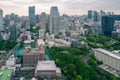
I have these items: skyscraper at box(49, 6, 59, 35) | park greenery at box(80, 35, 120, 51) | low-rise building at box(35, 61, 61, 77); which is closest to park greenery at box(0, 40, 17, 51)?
park greenery at box(80, 35, 120, 51)

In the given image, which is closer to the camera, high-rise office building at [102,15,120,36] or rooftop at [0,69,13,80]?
rooftop at [0,69,13,80]

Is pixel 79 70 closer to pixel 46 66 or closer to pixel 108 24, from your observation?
pixel 46 66

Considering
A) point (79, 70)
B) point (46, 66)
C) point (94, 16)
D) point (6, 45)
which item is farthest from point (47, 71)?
point (94, 16)

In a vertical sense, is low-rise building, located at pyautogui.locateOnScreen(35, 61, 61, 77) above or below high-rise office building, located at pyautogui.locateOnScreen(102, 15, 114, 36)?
below

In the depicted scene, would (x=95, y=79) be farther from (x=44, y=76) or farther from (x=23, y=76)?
(x=23, y=76)

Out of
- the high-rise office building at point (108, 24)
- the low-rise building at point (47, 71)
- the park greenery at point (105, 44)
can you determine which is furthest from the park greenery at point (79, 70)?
the high-rise office building at point (108, 24)

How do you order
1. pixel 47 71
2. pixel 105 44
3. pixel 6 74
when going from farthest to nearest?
pixel 105 44 < pixel 47 71 < pixel 6 74

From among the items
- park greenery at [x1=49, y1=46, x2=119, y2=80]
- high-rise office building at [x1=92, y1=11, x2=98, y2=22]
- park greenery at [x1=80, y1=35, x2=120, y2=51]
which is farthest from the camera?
high-rise office building at [x1=92, y1=11, x2=98, y2=22]

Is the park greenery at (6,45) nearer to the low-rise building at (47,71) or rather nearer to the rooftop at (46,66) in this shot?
the rooftop at (46,66)

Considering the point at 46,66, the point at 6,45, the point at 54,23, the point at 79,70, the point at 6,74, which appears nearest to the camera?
the point at 6,74

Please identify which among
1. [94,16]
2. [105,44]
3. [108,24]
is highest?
[94,16]

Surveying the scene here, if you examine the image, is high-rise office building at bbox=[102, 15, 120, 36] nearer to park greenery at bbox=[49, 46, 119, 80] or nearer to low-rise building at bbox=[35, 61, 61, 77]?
park greenery at bbox=[49, 46, 119, 80]
